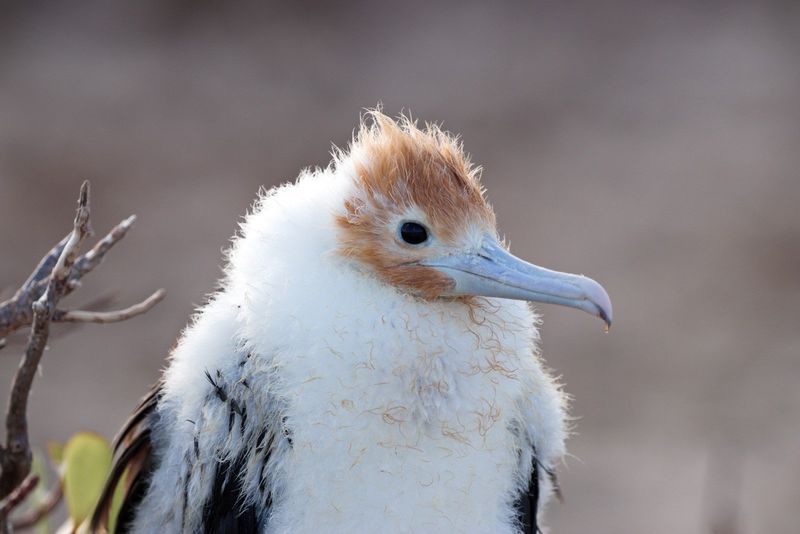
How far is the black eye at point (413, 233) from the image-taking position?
1.45 m

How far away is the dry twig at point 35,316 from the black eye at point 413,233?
0.34m

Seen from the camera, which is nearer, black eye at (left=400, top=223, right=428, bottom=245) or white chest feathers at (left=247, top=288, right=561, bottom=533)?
white chest feathers at (left=247, top=288, right=561, bottom=533)

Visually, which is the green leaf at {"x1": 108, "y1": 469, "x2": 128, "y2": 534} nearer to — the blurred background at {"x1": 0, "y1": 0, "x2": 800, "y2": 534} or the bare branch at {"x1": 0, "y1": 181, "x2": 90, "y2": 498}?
the bare branch at {"x1": 0, "y1": 181, "x2": 90, "y2": 498}

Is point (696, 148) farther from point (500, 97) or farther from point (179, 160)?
point (179, 160)

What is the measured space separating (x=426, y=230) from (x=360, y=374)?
240 millimetres

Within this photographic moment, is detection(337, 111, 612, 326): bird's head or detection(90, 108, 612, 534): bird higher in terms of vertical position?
detection(337, 111, 612, 326): bird's head

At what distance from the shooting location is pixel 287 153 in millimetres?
4891

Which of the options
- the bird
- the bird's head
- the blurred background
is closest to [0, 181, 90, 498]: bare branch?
the bird

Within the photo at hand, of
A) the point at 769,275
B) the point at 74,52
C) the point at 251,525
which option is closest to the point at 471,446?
the point at 251,525

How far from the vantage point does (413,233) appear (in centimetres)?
145

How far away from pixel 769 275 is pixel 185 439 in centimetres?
347

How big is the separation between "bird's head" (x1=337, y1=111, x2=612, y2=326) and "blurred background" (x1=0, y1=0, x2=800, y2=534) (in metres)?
2.29

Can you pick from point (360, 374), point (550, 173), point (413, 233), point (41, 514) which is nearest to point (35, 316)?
point (41, 514)

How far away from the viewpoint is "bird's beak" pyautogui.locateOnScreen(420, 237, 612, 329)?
136 cm
